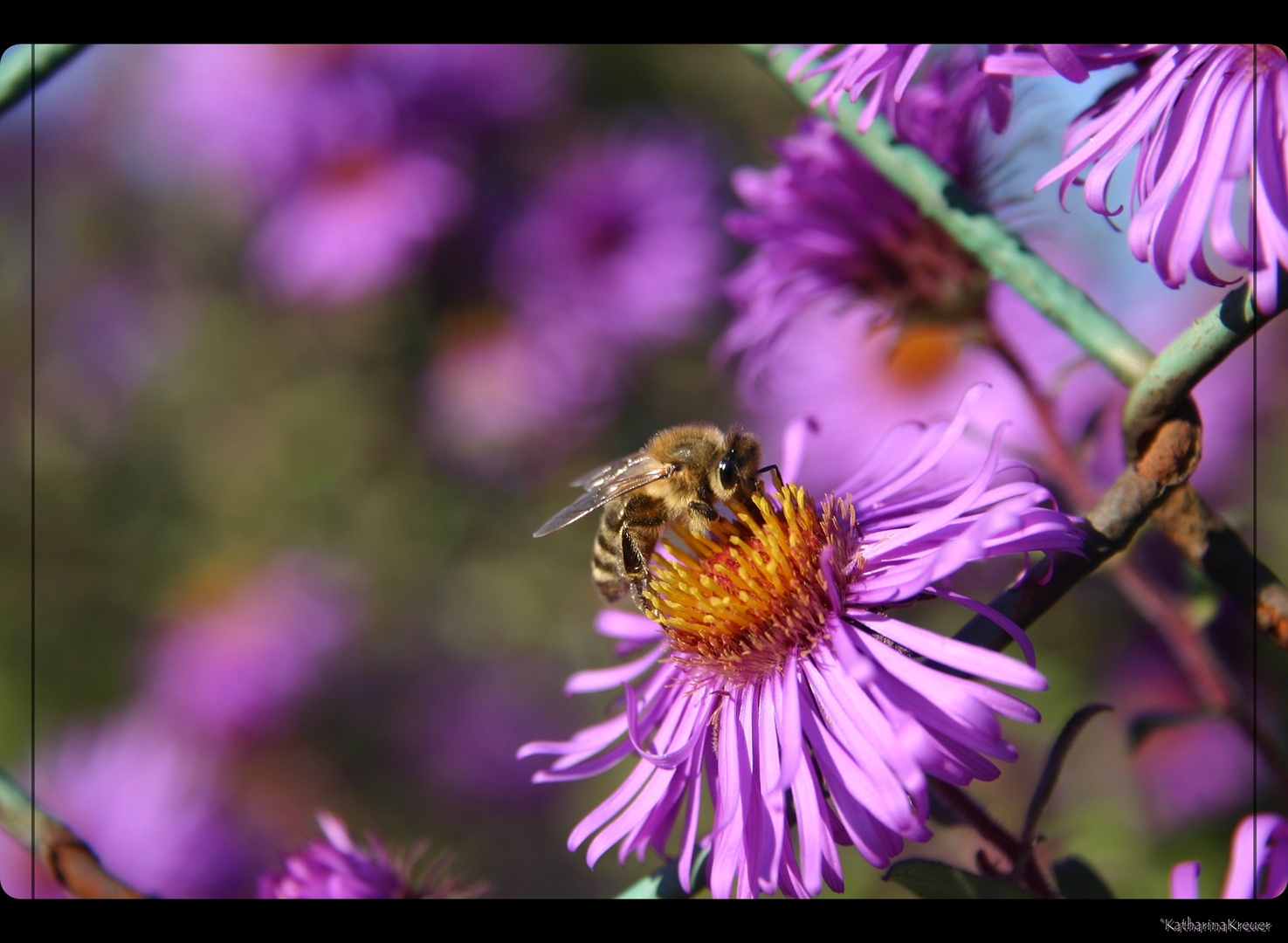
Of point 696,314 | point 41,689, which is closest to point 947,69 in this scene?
point 696,314

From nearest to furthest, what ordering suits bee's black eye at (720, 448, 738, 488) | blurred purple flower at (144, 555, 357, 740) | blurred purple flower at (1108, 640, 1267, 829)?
1. bee's black eye at (720, 448, 738, 488)
2. blurred purple flower at (1108, 640, 1267, 829)
3. blurred purple flower at (144, 555, 357, 740)

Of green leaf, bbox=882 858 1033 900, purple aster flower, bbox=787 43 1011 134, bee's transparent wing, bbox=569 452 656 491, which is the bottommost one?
green leaf, bbox=882 858 1033 900

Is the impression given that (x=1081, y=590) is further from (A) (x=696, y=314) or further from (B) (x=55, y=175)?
(B) (x=55, y=175)

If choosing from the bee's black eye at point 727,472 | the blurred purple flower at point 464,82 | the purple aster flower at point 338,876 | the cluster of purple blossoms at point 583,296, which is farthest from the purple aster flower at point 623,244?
the purple aster flower at point 338,876

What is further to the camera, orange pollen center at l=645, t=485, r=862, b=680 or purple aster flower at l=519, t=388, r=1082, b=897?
orange pollen center at l=645, t=485, r=862, b=680

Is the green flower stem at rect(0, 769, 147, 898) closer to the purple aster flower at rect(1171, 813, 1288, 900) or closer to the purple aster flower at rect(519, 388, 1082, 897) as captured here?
the purple aster flower at rect(519, 388, 1082, 897)

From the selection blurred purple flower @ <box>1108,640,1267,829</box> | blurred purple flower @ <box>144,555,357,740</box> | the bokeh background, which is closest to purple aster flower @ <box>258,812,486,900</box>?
blurred purple flower @ <box>1108,640,1267,829</box>

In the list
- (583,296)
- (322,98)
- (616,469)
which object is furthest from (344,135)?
(616,469)

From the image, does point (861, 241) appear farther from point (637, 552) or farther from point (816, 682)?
point (816, 682)
